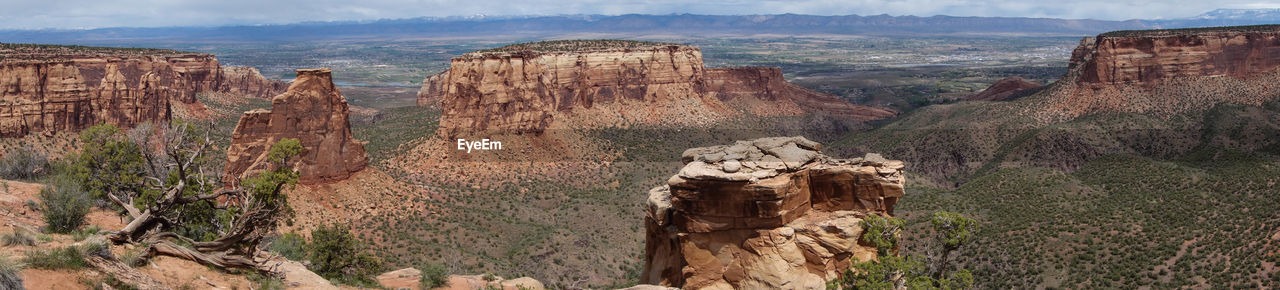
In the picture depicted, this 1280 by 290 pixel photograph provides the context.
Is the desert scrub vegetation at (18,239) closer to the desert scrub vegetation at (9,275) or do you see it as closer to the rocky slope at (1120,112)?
the desert scrub vegetation at (9,275)

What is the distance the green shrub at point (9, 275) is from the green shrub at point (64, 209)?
32.4ft

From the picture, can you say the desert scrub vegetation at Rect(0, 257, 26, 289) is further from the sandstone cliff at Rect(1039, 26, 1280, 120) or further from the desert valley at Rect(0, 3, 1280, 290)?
the sandstone cliff at Rect(1039, 26, 1280, 120)

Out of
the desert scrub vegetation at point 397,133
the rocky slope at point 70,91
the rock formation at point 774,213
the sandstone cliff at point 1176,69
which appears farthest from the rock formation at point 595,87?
the rock formation at point 774,213

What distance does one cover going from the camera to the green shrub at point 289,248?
27.9 m

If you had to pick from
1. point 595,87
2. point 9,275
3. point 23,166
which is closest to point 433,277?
point 9,275

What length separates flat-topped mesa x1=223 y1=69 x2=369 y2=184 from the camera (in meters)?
38.8

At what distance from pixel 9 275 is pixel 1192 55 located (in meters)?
86.8

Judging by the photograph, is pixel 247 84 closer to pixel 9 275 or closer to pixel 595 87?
pixel 595 87

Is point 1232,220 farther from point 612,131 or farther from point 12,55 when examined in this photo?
point 12,55

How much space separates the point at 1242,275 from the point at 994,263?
918 cm

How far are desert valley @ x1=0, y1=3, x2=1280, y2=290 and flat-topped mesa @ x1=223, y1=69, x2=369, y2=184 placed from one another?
0.12 meters

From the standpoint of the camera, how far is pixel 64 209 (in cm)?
2430

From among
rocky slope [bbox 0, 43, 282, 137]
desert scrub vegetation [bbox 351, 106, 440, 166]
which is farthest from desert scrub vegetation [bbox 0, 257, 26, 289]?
rocky slope [bbox 0, 43, 282, 137]

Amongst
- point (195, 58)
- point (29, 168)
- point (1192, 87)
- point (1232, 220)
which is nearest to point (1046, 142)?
point (1192, 87)
